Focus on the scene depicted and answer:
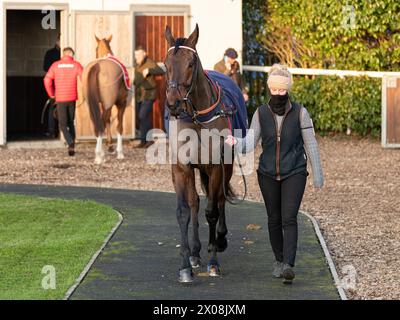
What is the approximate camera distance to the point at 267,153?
34.4 ft

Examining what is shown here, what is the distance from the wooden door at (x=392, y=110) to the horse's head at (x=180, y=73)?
41.9ft

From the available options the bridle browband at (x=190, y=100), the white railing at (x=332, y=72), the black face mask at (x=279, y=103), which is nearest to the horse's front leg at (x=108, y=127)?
the white railing at (x=332, y=72)

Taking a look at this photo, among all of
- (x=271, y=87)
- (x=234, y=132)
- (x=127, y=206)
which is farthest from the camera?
(x=127, y=206)

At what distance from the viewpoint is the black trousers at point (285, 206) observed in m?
10.3

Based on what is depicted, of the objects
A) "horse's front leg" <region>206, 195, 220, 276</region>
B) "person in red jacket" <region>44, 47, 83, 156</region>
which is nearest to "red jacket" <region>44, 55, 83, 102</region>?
"person in red jacket" <region>44, 47, 83, 156</region>

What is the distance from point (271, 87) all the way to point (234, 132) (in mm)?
1150

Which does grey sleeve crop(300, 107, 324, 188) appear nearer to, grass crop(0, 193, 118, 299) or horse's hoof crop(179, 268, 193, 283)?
horse's hoof crop(179, 268, 193, 283)

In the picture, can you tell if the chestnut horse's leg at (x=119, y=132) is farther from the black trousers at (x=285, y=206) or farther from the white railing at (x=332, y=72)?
the black trousers at (x=285, y=206)

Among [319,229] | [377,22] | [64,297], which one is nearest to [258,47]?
[377,22]

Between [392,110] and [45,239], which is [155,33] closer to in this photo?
[392,110]

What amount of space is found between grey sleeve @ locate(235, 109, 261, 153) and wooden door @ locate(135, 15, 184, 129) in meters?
13.7

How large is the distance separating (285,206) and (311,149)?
1.75ft

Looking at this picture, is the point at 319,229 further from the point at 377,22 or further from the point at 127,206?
the point at 377,22

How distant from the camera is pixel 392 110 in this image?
22.9 meters
